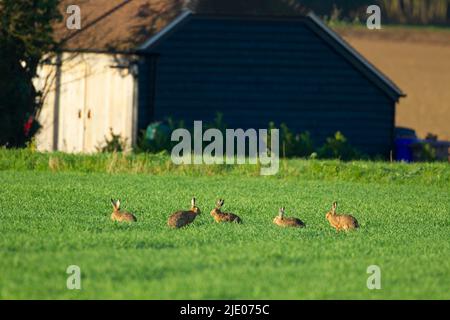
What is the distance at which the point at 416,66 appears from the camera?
227 ft

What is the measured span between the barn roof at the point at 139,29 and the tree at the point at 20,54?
2.31 m

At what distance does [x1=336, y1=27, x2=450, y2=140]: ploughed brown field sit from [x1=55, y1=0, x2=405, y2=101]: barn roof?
14.0 metres

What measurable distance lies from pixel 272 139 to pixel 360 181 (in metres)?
6.02

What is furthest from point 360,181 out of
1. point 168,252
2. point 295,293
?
point 295,293

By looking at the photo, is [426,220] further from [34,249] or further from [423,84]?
[423,84]

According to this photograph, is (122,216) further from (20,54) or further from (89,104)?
(89,104)

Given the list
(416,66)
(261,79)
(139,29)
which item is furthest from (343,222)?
(416,66)

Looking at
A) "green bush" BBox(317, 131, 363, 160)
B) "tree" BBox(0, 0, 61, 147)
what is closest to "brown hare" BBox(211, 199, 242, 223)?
"tree" BBox(0, 0, 61, 147)

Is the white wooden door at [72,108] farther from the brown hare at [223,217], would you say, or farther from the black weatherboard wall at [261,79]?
the brown hare at [223,217]

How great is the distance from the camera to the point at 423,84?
66.3 meters

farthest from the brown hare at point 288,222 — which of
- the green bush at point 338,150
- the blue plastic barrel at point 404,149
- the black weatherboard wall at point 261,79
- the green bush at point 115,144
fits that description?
the blue plastic barrel at point 404,149

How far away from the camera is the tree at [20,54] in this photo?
35.9 metres

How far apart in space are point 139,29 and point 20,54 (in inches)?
150

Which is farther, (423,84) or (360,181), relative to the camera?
(423,84)
